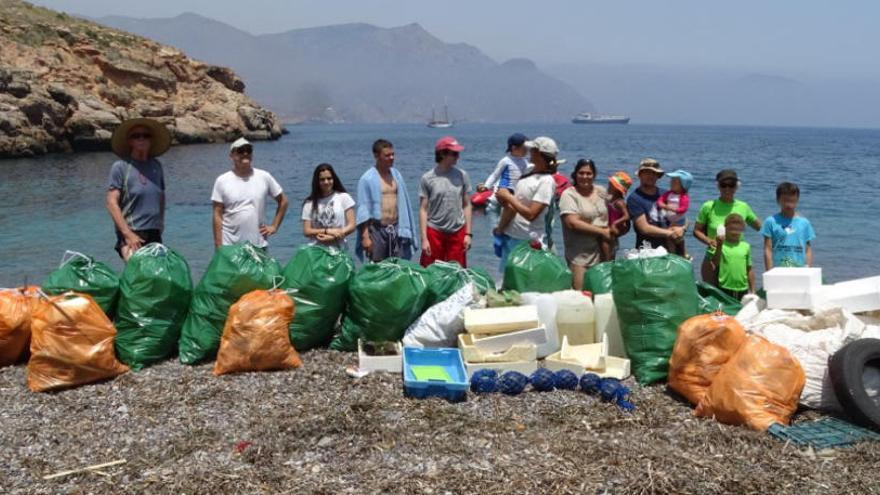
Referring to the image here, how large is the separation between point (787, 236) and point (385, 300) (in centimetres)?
343

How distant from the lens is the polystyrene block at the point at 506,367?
5.55 meters

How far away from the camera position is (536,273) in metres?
6.46

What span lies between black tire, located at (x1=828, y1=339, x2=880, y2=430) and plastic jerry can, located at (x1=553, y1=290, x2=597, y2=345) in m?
1.77

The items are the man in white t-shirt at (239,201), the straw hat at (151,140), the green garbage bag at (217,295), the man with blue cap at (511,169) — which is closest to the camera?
the green garbage bag at (217,295)

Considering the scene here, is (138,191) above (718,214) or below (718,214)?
above

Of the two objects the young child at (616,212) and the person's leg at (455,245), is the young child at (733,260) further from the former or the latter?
the person's leg at (455,245)

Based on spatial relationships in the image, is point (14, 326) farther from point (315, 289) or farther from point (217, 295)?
point (315, 289)

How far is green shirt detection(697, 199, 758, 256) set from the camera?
6926 mm

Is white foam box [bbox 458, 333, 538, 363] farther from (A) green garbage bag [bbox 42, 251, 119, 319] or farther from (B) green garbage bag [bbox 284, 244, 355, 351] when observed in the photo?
(A) green garbage bag [bbox 42, 251, 119, 319]

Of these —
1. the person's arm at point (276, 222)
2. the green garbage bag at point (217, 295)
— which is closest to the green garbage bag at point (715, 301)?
the green garbage bag at point (217, 295)

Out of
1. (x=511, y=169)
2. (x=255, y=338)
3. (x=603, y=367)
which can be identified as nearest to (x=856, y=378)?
(x=603, y=367)

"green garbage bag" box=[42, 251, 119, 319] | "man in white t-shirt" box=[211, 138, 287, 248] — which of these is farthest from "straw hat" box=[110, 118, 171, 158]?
"green garbage bag" box=[42, 251, 119, 319]

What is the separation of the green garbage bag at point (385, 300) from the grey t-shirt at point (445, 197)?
920 millimetres

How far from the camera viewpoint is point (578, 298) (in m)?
6.18
